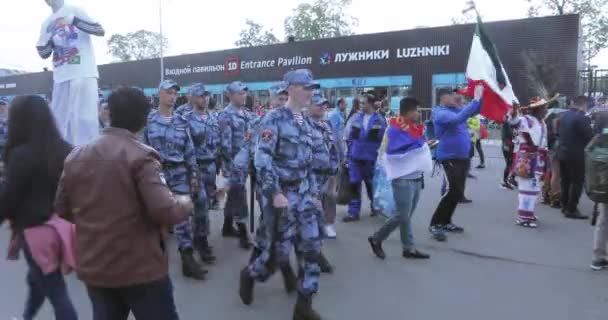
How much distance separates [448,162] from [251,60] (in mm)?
30362

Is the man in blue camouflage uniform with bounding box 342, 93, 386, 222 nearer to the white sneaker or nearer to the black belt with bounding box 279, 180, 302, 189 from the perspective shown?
the white sneaker

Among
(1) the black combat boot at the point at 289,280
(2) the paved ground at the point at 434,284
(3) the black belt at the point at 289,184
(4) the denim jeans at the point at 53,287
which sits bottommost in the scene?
(2) the paved ground at the point at 434,284

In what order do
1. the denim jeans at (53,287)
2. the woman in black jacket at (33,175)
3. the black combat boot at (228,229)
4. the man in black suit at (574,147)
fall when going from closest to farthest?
the woman in black jacket at (33,175)
the denim jeans at (53,287)
the black combat boot at (228,229)
the man in black suit at (574,147)

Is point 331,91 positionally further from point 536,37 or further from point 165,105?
point 165,105

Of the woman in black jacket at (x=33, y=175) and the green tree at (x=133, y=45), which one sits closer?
the woman in black jacket at (x=33, y=175)

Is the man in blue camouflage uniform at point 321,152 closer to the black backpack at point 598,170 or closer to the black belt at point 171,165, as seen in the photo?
the black belt at point 171,165

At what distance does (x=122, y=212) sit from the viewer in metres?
2.27

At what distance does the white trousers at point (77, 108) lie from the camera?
4.68 m

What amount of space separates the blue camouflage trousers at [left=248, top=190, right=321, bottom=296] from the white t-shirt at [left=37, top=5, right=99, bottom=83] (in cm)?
220

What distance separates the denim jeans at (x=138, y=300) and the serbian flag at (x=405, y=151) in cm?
334

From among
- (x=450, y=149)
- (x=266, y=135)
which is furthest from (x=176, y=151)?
(x=450, y=149)

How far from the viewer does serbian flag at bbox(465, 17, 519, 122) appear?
19.6ft

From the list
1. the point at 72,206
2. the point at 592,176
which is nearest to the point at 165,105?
the point at 72,206

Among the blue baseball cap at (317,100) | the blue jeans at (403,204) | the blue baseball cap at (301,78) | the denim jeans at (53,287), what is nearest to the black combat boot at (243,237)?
the blue jeans at (403,204)
